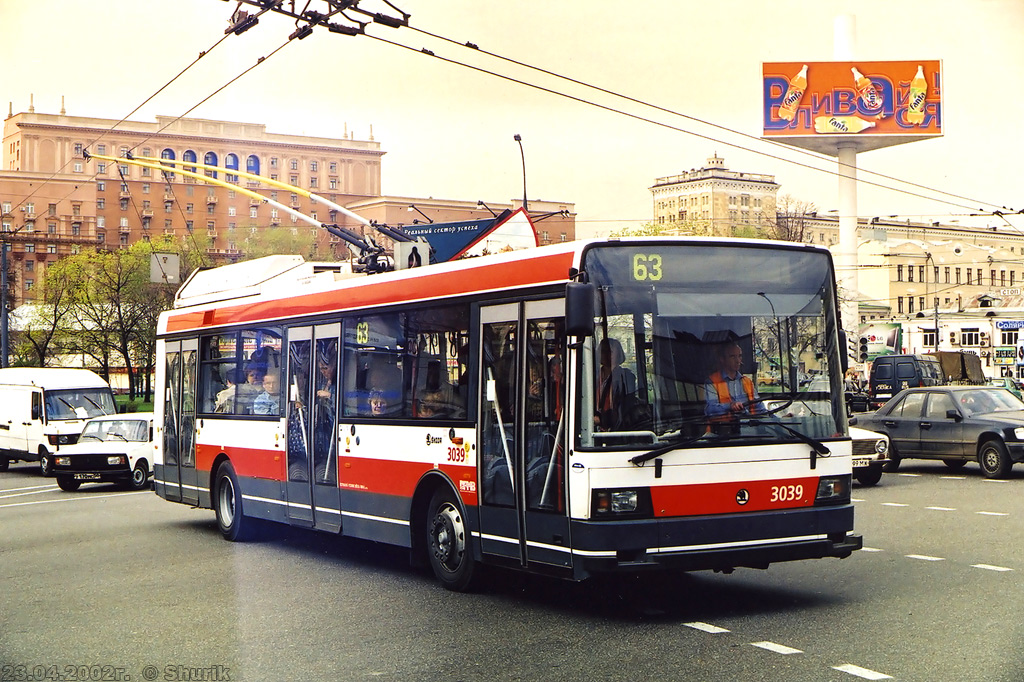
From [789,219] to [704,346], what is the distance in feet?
287

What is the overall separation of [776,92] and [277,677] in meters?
65.8

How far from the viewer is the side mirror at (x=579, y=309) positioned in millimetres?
9023

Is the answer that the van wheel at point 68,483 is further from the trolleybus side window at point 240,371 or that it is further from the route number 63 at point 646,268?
the route number 63 at point 646,268

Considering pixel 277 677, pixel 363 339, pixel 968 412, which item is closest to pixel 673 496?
pixel 277 677

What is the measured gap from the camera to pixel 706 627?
9.02 metres

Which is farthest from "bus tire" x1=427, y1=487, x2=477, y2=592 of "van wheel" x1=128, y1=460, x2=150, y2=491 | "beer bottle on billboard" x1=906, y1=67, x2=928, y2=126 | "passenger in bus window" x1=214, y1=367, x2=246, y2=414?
"beer bottle on billboard" x1=906, y1=67, x2=928, y2=126

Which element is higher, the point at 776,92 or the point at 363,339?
the point at 776,92

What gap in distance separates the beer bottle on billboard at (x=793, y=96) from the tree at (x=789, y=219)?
60.5 ft

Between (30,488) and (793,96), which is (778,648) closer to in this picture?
(30,488)

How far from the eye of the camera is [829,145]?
72.3 metres

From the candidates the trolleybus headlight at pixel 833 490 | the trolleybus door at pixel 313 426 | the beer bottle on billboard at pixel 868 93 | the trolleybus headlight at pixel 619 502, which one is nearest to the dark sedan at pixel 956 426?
the trolleybus headlight at pixel 833 490

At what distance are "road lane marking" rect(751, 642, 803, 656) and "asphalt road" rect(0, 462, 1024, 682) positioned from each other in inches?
1.3

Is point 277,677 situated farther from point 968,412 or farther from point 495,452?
point 968,412

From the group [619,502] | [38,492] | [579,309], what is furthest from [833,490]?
[38,492]
